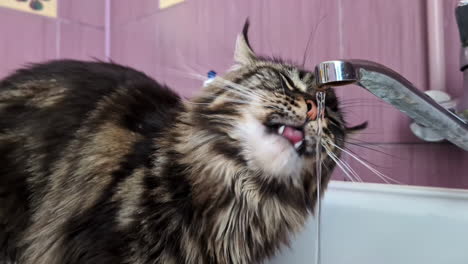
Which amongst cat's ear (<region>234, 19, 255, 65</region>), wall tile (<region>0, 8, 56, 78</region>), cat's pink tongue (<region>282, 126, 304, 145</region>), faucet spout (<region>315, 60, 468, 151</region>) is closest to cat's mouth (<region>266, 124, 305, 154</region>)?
cat's pink tongue (<region>282, 126, 304, 145</region>)

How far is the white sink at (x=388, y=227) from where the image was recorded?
0.95 meters

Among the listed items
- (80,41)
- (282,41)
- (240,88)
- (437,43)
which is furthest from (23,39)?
(437,43)

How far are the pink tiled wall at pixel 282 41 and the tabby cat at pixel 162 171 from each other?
0.33 metres

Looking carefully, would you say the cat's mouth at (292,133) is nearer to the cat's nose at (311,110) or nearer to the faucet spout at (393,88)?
the cat's nose at (311,110)

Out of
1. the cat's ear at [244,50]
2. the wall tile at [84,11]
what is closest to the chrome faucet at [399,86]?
the cat's ear at [244,50]

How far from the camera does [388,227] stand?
41.6 inches

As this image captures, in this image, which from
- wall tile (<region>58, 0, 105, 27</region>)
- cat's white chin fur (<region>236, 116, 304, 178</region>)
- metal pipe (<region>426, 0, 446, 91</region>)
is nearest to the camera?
cat's white chin fur (<region>236, 116, 304, 178</region>)

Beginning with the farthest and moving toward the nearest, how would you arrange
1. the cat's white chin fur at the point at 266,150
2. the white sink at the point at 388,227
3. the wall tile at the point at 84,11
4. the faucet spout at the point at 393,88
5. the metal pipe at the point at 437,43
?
the wall tile at the point at 84,11
the metal pipe at the point at 437,43
the white sink at the point at 388,227
the cat's white chin fur at the point at 266,150
the faucet spout at the point at 393,88

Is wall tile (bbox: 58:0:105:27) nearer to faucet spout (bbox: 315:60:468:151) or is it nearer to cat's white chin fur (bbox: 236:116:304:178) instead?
cat's white chin fur (bbox: 236:116:304:178)

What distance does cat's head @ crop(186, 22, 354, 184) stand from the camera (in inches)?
31.9

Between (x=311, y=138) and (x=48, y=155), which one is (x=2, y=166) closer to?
(x=48, y=155)

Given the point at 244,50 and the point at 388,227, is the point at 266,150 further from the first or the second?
the point at 388,227

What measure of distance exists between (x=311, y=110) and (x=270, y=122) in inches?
3.5

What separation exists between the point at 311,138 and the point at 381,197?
404 millimetres
